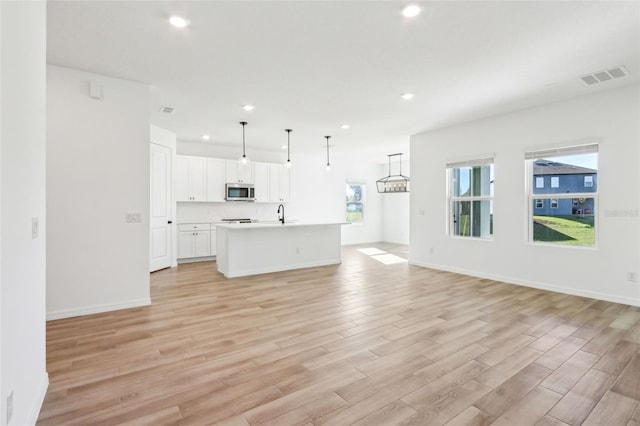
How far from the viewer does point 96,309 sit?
11.8 feet

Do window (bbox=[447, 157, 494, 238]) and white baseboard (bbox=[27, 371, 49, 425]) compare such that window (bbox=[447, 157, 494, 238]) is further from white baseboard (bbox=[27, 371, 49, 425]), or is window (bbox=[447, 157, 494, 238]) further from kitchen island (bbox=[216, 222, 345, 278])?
white baseboard (bbox=[27, 371, 49, 425])

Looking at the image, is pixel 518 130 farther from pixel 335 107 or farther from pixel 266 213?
pixel 266 213

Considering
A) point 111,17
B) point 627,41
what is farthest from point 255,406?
point 627,41

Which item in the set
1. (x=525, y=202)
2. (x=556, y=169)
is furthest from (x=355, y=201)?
(x=556, y=169)

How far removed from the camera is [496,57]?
319 cm

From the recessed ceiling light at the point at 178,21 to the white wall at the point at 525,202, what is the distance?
4.76 meters

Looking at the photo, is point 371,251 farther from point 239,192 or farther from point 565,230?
point 565,230

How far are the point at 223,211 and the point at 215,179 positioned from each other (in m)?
0.84

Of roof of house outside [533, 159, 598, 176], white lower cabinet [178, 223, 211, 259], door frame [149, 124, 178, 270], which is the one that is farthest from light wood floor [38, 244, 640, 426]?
white lower cabinet [178, 223, 211, 259]

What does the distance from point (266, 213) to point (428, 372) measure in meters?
6.56

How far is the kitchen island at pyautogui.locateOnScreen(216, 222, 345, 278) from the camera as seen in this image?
18.2 ft

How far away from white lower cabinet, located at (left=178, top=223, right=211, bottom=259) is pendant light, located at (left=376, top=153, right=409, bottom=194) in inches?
209

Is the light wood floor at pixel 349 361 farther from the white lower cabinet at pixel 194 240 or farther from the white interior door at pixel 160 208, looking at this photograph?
the white lower cabinet at pixel 194 240

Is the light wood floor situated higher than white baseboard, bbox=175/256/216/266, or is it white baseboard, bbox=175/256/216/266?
white baseboard, bbox=175/256/216/266
